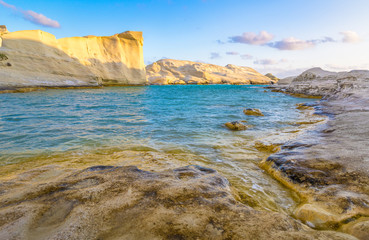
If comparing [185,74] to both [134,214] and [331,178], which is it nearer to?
[331,178]

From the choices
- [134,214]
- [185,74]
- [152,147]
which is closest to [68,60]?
[152,147]

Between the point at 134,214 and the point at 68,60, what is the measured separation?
45.1 m

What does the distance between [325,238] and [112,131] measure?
7.08 meters

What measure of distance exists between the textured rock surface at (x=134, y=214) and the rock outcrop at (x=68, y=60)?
31.3 metres

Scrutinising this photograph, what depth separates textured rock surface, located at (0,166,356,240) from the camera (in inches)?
59.4

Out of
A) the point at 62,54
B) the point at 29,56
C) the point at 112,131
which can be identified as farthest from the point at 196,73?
the point at 112,131

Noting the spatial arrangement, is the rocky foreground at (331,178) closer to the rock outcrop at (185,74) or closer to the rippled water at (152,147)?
the rippled water at (152,147)

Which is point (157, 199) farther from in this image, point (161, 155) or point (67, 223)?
point (161, 155)

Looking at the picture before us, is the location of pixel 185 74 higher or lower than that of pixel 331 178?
higher

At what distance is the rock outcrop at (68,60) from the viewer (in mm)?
29891

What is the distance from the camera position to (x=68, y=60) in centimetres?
3838

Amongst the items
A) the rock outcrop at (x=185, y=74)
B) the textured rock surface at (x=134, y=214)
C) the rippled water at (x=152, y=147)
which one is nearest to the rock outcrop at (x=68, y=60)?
the rippled water at (x=152, y=147)

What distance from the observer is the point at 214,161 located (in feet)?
15.0

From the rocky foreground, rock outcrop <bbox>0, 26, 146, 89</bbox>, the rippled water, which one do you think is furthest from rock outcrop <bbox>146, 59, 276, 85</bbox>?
the rocky foreground
